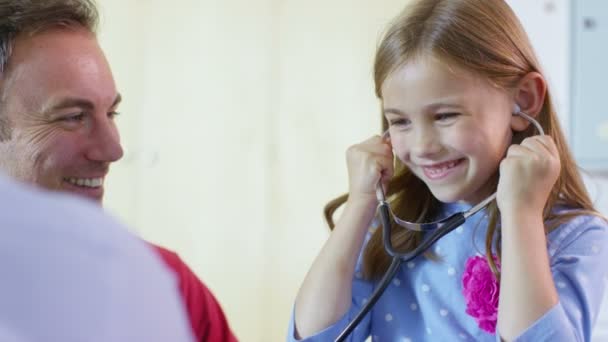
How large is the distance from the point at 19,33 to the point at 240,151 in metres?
2.17

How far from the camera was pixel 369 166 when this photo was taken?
3.79ft

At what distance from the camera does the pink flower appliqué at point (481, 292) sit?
3.39 ft

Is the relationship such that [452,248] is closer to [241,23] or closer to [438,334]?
[438,334]

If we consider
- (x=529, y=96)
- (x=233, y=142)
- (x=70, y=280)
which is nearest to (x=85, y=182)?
(x=529, y=96)

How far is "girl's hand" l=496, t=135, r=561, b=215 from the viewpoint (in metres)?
0.97

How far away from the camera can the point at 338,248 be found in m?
1.12

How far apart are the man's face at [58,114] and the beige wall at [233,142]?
6.57 feet

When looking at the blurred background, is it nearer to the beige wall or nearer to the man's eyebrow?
the beige wall

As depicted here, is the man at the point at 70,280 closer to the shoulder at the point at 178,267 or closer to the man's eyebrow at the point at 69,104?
the man's eyebrow at the point at 69,104

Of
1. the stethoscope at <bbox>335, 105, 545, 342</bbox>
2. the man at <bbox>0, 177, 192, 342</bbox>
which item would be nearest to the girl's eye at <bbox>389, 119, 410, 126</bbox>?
the stethoscope at <bbox>335, 105, 545, 342</bbox>

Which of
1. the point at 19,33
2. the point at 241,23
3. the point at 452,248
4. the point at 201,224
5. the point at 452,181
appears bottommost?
the point at 201,224

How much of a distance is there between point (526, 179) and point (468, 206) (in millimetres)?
165

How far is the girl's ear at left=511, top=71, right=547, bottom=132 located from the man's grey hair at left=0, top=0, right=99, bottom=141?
655 mm

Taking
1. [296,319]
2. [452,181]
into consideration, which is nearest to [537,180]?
[452,181]
